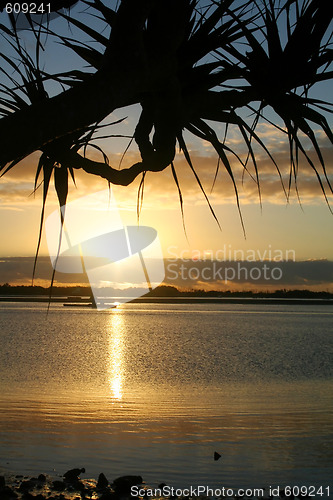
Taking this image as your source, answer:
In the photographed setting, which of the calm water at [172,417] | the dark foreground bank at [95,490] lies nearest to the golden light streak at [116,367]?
the calm water at [172,417]

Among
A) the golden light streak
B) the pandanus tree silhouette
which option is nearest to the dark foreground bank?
the pandanus tree silhouette

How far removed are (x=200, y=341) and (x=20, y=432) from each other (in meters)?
17.9

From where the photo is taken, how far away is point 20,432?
726 centimetres

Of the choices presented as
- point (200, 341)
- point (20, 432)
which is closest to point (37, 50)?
point (20, 432)

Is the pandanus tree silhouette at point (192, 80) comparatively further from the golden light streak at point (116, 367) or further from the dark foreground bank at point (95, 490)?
the golden light streak at point (116, 367)

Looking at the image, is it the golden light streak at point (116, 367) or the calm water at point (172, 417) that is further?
the golden light streak at point (116, 367)

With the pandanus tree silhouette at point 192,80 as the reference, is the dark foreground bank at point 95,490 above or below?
below

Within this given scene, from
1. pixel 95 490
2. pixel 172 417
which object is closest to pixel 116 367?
pixel 172 417

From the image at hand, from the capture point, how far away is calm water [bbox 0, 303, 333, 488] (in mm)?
5801

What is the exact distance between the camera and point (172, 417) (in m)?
8.47

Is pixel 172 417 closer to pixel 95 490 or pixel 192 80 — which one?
pixel 95 490

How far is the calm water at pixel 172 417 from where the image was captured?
5.80 m

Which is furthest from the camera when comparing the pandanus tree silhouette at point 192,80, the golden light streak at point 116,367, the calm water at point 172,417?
the golden light streak at point 116,367

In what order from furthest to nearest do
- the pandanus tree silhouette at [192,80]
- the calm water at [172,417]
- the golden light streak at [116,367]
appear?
the golden light streak at [116,367], the calm water at [172,417], the pandanus tree silhouette at [192,80]
